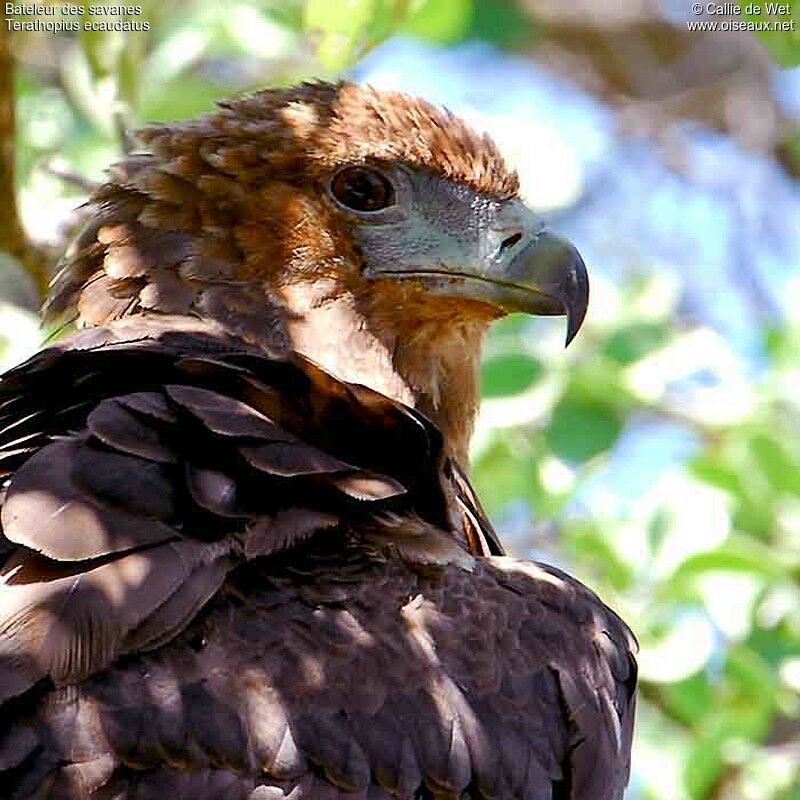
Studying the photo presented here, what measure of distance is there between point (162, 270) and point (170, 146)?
35 cm

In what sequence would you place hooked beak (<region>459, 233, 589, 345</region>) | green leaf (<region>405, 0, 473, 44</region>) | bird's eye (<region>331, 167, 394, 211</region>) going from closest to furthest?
hooked beak (<region>459, 233, 589, 345</region>) < bird's eye (<region>331, 167, 394, 211</region>) < green leaf (<region>405, 0, 473, 44</region>)

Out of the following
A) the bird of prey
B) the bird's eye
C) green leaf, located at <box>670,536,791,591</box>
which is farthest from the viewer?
green leaf, located at <box>670,536,791,591</box>

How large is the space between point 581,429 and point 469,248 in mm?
1427

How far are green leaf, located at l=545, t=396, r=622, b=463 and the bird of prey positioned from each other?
1150mm

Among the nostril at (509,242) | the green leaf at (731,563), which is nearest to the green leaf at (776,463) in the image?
the green leaf at (731,563)

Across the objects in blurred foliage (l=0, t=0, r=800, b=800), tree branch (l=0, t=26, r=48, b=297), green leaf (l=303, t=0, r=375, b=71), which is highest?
green leaf (l=303, t=0, r=375, b=71)

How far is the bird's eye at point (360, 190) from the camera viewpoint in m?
4.29

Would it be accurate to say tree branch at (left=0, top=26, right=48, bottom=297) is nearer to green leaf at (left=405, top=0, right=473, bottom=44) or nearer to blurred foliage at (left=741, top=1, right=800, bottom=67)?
green leaf at (left=405, top=0, right=473, bottom=44)

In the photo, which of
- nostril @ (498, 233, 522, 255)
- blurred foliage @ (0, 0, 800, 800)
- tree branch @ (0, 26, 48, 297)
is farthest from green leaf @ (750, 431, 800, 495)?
tree branch @ (0, 26, 48, 297)

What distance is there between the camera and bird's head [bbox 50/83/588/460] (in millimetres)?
4164

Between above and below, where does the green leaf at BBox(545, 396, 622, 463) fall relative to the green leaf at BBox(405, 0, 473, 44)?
below

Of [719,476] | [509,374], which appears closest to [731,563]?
[719,476]

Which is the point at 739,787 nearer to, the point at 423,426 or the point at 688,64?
the point at 423,426

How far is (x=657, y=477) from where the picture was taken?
19.8 feet
